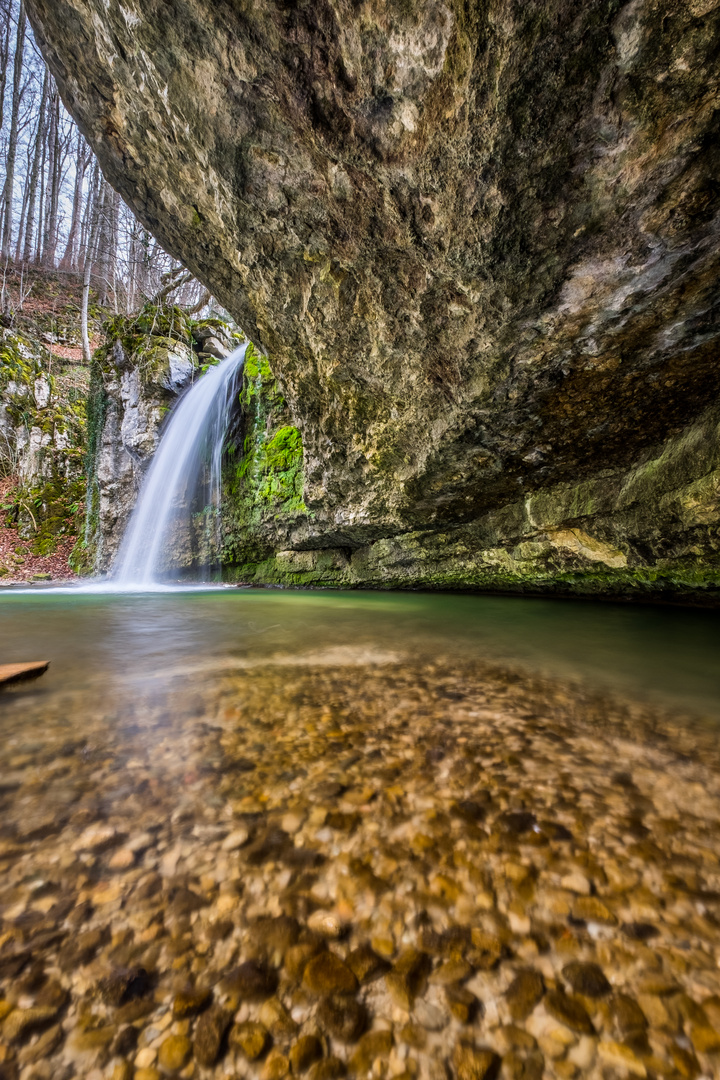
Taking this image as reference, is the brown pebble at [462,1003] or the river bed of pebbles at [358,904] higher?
the river bed of pebbles at [358,904]

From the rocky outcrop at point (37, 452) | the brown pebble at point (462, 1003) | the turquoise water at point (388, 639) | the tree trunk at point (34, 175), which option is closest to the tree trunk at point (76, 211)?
the tree trunk at point (34, 175)

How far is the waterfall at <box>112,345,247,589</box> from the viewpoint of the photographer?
10.2 m

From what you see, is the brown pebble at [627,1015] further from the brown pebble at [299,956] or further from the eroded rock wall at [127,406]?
the eroded rock wall at [127,406]

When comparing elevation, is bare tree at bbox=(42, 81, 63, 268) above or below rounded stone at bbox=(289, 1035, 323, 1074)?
above

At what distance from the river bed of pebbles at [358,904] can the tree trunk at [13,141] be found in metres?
26.3

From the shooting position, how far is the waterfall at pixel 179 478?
1020 centimetres

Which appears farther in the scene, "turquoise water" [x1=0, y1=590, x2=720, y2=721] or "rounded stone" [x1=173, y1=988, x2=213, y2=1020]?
"turquoise water" [x1=0, y1=590, x2=720, y2=721]

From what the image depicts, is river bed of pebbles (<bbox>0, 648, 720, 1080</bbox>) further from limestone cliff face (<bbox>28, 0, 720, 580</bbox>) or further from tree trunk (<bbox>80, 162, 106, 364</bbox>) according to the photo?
tree trunk (<bbox>80, 162, 106, 364</bbox>)

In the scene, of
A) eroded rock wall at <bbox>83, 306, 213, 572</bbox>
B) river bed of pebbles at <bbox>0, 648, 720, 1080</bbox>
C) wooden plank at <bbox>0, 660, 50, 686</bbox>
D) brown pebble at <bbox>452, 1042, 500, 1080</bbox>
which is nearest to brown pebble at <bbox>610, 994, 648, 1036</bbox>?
river bed of pebbles at <bbox>0, 648, 720, 1080</bbox>

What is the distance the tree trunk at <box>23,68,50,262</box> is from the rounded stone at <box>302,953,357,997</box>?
1290 inches

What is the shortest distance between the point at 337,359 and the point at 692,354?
133 inches

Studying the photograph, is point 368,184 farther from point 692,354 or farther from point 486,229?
point 692,354

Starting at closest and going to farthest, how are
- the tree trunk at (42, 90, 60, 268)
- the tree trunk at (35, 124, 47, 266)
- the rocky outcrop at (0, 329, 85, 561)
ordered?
1. the rocky outcrop at (0, 329, 85, 561)
2. the tree trunk at (42, 90, 60, 268)
3. the tree trunk at (35, 124, 47, 266)

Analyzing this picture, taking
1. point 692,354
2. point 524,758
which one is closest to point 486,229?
point 692,354
